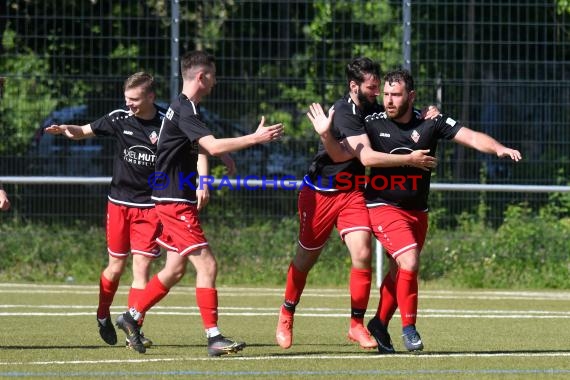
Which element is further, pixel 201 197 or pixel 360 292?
pixel 360 292

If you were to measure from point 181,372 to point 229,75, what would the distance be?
9.81 metres

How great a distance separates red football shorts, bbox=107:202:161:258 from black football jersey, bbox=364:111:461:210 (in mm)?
1864

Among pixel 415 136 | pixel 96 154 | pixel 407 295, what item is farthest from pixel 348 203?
pixel 96 154

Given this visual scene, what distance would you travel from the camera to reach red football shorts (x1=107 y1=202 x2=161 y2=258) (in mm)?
10273

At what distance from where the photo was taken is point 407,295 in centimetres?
925

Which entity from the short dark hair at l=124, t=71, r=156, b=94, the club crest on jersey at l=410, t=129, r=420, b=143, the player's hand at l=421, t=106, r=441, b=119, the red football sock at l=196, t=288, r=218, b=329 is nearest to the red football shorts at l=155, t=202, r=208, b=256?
the red football sock at l=196, t=288, r=218, b=329

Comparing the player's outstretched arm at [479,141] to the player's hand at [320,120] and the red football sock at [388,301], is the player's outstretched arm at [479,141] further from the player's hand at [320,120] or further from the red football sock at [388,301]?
the red football sock at [388,301]

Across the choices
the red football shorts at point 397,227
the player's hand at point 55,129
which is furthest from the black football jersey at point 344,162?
the player's hand at point 55,129

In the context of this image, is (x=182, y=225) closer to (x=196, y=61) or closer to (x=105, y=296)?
(x=196, y=61)

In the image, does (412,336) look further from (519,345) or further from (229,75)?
(229,75)

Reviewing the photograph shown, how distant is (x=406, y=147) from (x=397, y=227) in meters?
0.59

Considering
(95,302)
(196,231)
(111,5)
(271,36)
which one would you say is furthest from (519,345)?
(111,5)

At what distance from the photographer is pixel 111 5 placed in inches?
703

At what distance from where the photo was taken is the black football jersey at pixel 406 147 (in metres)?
9.50
